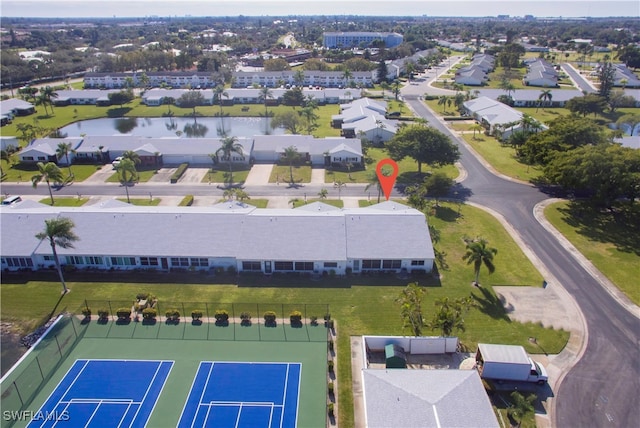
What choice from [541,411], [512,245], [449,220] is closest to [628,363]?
[541,411]

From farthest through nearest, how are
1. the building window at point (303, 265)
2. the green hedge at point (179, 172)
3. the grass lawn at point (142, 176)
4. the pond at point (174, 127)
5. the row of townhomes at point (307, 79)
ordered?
the row of townhomes at point (307, 79) < the pond at point (174, 127) < the grass lawn at point (142, 176) < the green hedge at point (179, 172) < the building window at point (303, 265)

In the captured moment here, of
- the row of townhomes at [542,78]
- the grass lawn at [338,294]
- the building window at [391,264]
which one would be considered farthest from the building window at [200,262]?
the row of townhomes at [542,78]

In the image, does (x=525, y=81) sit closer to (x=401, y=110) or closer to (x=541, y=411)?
(x=401, y=110)

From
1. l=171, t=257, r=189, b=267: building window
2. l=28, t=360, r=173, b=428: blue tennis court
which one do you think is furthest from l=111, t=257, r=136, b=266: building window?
l=28, t=360, r=173, b=428: blue tennis court

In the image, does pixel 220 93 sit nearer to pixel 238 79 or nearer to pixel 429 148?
pixel 238 79

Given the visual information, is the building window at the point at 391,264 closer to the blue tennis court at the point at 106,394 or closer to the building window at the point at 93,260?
the blue tennis court at the point at 106,394

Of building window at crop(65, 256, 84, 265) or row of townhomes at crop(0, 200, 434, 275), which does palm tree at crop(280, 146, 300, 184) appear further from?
building window at crop(65, 256, 84, 265)
